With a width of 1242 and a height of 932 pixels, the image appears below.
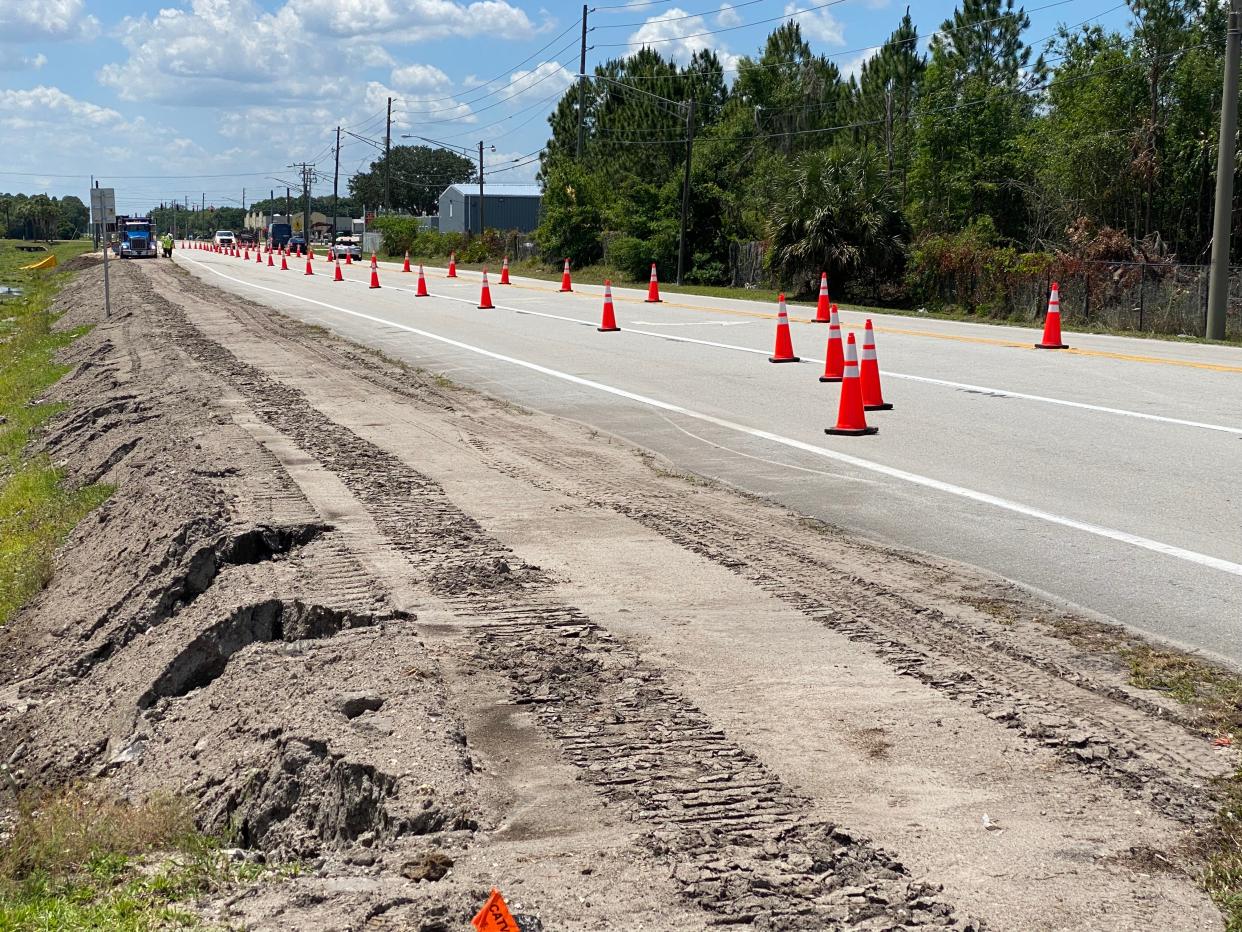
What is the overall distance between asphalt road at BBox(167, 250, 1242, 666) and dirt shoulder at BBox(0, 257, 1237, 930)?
2.10 feet

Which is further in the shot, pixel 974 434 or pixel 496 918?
pixel 974 434

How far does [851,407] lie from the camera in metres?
11.6

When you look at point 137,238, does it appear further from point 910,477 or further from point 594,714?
point 594,714

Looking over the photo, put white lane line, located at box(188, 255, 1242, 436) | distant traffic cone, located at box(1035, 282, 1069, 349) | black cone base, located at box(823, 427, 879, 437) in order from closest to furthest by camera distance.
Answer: black cone base, located at box(823, 427, 879, 437)
white lane line, located at box(188, 255, 1242, 436)
distant traffic cone, located at box(1035, 282, 1069, 349)

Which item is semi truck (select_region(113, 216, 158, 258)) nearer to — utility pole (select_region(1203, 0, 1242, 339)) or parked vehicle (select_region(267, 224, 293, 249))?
parked vehicle (select_region(267, 224, 293, 249))

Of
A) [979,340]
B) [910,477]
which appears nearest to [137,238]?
[979,340]

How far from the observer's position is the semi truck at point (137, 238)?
76.9m

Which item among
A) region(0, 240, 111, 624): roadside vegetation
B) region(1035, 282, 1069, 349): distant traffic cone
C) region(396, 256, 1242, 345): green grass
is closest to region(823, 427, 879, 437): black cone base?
region(0, 240, 111, 624): roadside vegetation

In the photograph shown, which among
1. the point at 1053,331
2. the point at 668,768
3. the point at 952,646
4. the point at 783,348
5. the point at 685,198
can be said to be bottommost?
the point at 668,768

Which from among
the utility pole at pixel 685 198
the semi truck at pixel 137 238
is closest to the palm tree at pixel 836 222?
the utility pole at pixel 685 198

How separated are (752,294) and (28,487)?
→ 92.5ft

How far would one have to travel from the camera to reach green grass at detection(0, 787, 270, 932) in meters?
3.79

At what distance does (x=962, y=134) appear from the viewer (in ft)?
161

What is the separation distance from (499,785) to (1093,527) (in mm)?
4955
